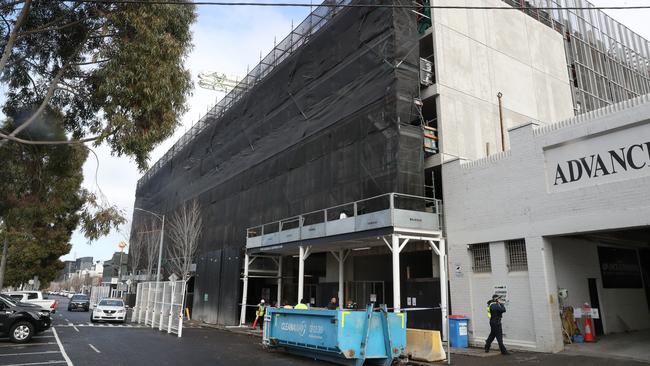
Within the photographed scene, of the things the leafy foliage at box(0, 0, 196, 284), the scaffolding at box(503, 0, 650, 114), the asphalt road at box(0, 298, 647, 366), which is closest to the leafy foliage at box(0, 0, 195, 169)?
the leafy foliage at box(0, 0, 196, 284)

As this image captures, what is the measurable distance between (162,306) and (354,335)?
14538 millimetres

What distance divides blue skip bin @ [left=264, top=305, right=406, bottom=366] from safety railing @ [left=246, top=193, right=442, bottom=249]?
186 inches

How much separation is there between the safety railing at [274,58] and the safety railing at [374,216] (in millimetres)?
9992

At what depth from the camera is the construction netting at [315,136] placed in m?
18.8

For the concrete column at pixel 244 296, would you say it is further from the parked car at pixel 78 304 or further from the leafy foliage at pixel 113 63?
the parked car at pixel 78 304

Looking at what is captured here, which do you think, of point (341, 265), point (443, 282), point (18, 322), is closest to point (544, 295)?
point (443, 282)

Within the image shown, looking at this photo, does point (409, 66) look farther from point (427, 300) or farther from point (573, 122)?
point (427, 300)

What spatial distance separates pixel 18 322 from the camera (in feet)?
51.7

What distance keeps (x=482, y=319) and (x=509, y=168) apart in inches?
218

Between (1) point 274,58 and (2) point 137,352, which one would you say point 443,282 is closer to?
(2) point 137,352

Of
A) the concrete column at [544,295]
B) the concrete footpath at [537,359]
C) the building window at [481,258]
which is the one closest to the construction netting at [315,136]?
the building window at [481,258]

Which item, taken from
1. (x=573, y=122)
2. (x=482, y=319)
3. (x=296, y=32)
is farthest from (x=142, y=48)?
(x=296, y=32)

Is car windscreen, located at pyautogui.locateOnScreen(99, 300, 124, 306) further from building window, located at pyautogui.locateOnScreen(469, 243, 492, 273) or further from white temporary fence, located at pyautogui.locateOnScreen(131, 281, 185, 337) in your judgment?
building window, located at pyautogui.locateOnScreen(469, 243, 492, 273)

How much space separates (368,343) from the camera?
11.9 m
